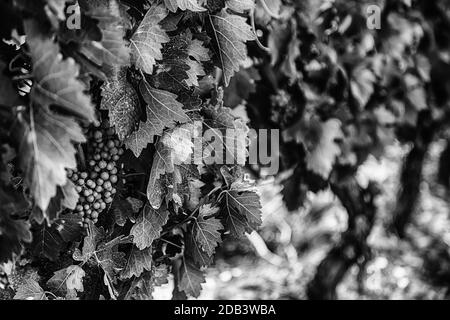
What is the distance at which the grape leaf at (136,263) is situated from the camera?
116cm

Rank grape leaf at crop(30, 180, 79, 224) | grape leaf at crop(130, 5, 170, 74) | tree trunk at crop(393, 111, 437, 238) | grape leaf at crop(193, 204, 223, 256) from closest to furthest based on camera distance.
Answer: grape leaf at crop(30, 180, 79, 224) → grape leaf at crop(130, 5, 170, 74) → grape leaf at crop(193, 204, 223, 256) → tree trunk at crop(393, 111, 437, 238)

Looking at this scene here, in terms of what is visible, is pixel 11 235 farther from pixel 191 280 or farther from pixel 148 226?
pixel 191 280

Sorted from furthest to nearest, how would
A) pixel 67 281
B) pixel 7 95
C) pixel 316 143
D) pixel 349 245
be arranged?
pixel 349 245 < pixel 316 143 < pixel 67 281 < pixel 7 95

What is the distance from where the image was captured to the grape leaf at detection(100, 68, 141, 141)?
0.99m

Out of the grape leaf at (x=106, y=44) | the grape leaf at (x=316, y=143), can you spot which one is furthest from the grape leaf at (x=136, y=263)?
the grape leaf at (x=316, y=143)

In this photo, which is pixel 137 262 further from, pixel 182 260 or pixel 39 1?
pixel 39 1

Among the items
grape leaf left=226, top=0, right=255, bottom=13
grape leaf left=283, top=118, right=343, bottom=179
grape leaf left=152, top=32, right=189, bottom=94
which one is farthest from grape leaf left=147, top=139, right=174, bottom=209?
grape leaf left=283, top=118, right=343, bottom=179

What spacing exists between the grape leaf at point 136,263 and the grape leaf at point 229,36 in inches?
17.0

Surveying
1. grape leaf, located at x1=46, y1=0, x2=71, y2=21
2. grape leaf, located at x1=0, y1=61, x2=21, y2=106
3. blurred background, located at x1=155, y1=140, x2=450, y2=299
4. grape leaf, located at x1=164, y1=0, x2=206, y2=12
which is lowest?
blurred background, located at x1=155, y1=140, x2=450, y2=299

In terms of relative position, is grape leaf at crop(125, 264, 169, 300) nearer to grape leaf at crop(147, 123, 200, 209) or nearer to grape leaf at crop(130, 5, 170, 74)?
grape leaf at crop(147, 123, 200, 209)

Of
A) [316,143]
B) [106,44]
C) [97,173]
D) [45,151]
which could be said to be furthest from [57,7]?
[316,143]

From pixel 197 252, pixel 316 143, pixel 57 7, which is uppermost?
pixel 57 7

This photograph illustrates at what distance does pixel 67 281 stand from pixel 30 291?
0.26 feet

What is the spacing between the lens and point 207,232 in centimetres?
120
